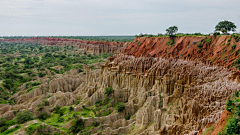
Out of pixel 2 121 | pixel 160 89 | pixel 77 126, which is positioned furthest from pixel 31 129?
pixel 160 89

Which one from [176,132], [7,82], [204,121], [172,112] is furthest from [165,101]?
[7,82]

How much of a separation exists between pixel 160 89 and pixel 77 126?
13529 millimetres

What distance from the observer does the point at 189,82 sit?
23.0 meters

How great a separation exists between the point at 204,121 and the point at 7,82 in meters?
51.7

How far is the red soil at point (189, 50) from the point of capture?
21766 millimetres

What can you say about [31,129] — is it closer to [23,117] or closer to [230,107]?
[23,117]

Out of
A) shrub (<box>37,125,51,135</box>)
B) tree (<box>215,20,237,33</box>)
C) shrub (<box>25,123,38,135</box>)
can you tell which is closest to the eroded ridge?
shrub (<box>37,125,51,135</box>)

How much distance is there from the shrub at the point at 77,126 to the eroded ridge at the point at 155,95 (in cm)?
68

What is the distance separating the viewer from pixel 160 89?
2659 centimetres

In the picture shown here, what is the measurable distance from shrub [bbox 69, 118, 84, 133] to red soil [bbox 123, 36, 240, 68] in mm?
16331

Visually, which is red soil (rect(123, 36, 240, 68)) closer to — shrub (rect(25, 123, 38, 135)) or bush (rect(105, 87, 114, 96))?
bush (rect(105, 87, 114, 96))

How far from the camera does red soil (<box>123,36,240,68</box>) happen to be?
21766 mm

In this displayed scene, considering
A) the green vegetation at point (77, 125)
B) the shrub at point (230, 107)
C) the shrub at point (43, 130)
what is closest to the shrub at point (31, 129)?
the shrub at point (43, 130)

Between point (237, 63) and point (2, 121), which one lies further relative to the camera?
point (2, 121)
